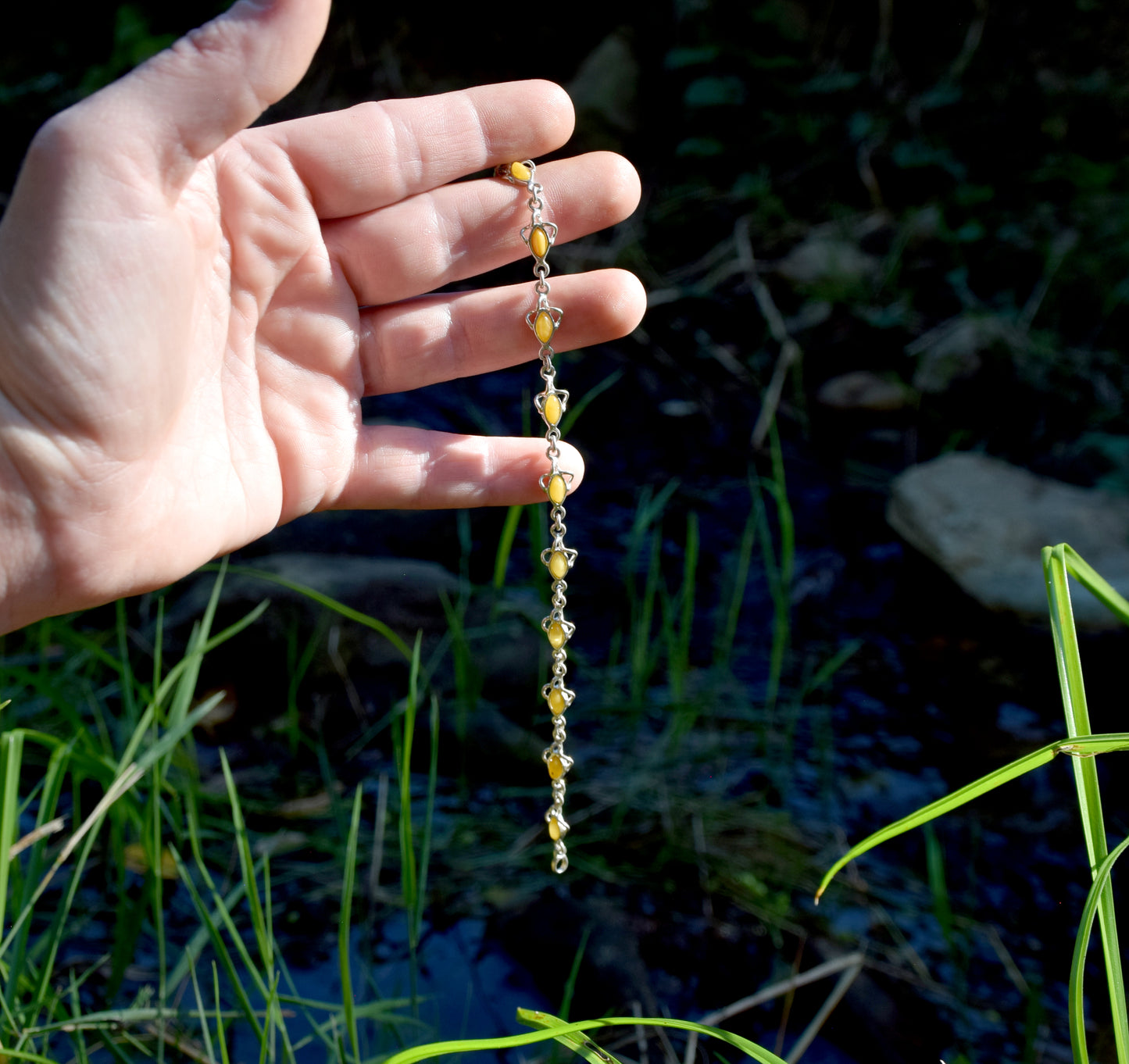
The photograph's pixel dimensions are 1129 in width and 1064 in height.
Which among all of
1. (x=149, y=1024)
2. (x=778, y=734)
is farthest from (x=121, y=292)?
(x=778, y=734)

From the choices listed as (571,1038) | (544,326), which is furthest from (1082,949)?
(544,326)

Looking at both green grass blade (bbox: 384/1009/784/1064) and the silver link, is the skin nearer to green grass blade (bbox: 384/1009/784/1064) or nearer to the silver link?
the silver link

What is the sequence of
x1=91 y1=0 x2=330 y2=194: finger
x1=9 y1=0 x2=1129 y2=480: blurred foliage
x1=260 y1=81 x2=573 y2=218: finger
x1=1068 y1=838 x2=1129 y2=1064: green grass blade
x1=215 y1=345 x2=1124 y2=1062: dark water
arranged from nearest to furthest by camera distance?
x1=1068 y1=838 x2=1129 y2=1064: green grass blade < x1=91 y1=0 x2=330 y2=194: finger < x1=260 y1=81 x2=573 y2=218: finger < x1=215 y1=345 x2=1124 y2=1062: dark water < x1=9 y1=0 x2=1129 y2=480: blurred foliage

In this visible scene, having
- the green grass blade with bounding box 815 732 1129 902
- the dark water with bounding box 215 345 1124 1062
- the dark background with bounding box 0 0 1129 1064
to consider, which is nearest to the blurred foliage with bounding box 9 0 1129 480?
the dark background with bounding box 0 0 1129 1064

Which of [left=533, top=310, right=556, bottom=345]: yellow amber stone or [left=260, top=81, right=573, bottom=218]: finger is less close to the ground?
[left=260, top=81, right=573, bottom=218]: finger

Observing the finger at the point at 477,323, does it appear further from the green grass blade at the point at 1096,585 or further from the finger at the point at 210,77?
the green grass blade at the point at 1096,585

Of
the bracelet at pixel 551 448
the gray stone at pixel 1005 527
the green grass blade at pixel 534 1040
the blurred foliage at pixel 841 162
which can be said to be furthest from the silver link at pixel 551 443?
the blurred foliage at pixel 841 162

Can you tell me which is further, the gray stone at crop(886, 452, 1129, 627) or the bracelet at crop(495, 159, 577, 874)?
the gray stone at crop(886, 452, 1129, 627)
